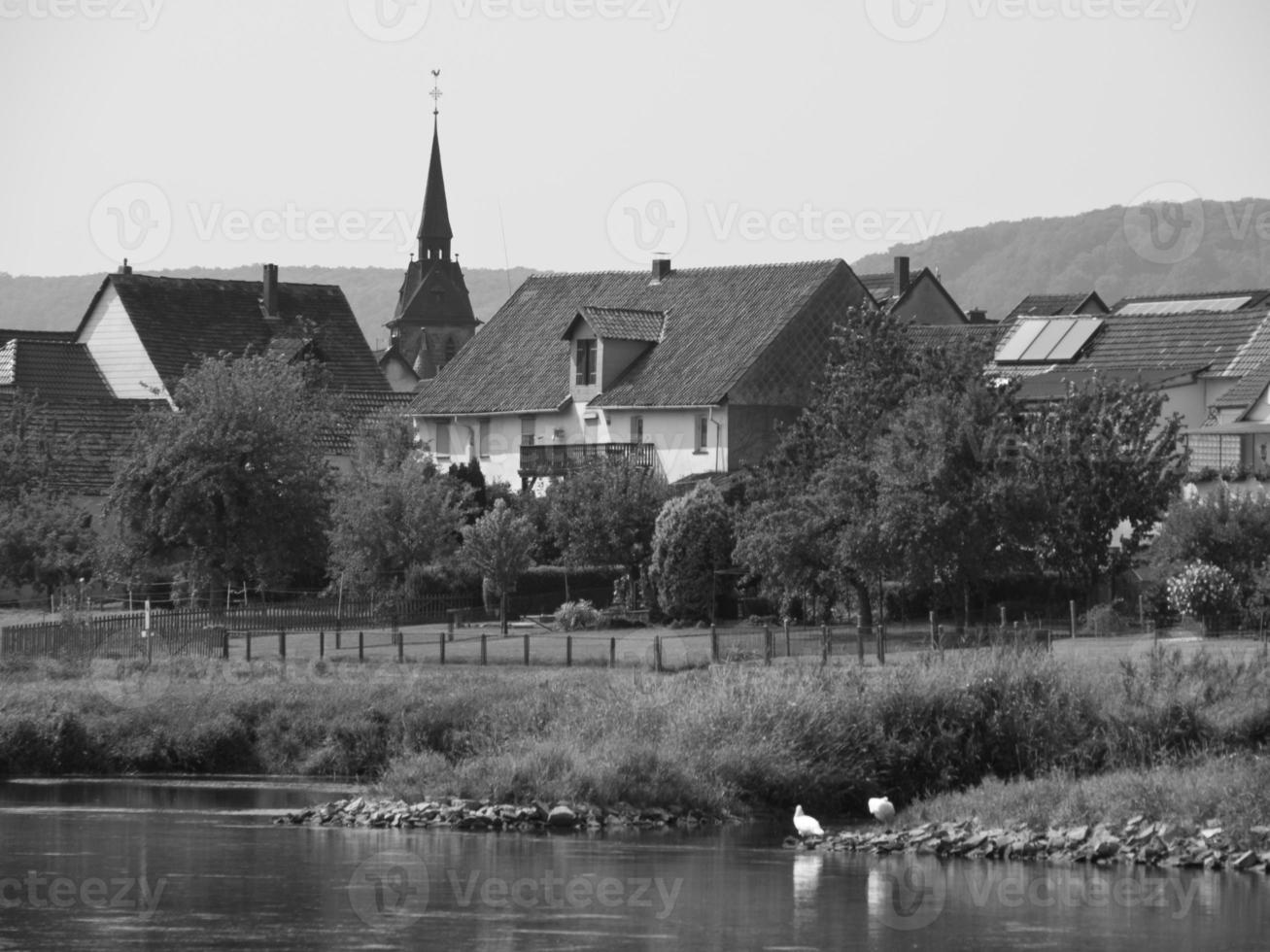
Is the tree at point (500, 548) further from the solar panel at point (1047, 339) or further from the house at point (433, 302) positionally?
the house at point (433, 302)

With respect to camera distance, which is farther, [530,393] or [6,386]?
[6,386]

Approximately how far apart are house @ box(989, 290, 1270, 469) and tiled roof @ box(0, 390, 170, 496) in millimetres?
28460

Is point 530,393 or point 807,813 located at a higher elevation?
point 530,393

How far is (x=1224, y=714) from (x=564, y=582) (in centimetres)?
2639

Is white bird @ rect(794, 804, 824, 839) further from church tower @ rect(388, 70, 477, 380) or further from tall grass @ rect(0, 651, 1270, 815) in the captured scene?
church tower @ rect(388, 70, 477, 380)

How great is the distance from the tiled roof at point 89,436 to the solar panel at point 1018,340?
91.5ft

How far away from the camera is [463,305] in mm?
157375

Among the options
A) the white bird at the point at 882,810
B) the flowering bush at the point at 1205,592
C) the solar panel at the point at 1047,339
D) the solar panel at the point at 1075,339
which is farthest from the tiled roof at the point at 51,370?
the white bird at the point at 882,810

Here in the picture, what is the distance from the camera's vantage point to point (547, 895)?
28406mm

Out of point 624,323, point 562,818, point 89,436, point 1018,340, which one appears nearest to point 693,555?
point 624,323

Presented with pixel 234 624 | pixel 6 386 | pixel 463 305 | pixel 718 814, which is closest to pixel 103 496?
pixel 6 386

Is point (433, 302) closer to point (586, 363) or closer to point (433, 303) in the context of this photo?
point (433, 303)

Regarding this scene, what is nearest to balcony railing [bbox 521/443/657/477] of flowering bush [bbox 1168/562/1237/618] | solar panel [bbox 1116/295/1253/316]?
flowering bush [bbox 1168/562/1237/618]

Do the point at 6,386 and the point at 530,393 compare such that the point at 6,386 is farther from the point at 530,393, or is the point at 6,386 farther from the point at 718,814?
the point at 718,814
